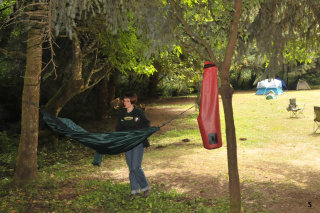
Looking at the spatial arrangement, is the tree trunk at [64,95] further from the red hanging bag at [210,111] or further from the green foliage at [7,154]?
the red hanging bag at [210,111]

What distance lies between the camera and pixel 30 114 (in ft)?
18.8

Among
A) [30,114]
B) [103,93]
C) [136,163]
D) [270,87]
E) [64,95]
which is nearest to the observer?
[136,163]

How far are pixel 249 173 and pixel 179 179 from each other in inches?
58.3

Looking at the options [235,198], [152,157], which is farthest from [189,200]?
[152,157]

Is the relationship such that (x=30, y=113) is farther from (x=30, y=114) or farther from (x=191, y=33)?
(x=191, y=33)

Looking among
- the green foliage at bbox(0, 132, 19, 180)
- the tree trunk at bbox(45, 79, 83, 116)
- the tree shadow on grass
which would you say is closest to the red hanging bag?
the tree shadow on grass

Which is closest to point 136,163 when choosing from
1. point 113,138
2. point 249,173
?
point 113,138

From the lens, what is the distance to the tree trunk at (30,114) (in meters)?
5.72

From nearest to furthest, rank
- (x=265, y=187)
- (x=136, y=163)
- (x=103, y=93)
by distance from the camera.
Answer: (x=136, y=163)
(x=265, y=187)
(x=103, y=93)

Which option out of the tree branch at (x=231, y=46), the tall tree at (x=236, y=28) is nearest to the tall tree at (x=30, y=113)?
the tall tree at (x=236, y=28)

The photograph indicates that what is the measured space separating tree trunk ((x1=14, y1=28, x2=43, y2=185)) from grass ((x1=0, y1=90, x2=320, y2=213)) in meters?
0.29

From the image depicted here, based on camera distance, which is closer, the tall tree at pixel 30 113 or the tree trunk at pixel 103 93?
the tall tree at pixel 30 113

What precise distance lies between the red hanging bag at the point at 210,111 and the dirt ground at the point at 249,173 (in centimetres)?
134

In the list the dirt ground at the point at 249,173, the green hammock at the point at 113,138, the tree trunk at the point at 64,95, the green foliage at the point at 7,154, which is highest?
the tree trunk at the point at 64,95
